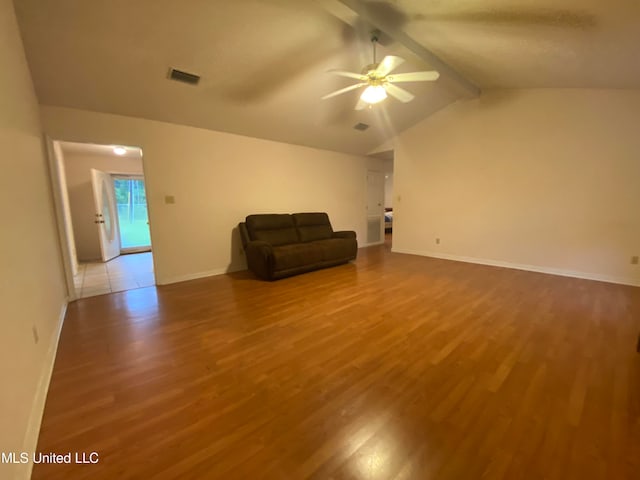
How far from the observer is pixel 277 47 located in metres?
2.94

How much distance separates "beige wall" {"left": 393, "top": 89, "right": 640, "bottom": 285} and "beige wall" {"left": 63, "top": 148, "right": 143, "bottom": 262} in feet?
22.0

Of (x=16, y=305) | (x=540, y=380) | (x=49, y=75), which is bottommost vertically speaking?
(x=540, y=380)

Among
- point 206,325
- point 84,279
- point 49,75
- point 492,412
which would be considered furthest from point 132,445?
point 84,279

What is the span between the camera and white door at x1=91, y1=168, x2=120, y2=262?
5.52m

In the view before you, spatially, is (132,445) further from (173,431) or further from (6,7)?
(6,7)

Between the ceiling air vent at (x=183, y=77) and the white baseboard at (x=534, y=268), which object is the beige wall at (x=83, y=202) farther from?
the white baseboard at (x=534, y=268)

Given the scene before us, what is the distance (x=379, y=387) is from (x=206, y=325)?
1724mm

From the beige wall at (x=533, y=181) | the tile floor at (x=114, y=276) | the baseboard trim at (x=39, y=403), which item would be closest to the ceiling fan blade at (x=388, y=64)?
the beige wall at (x=533, y=181)

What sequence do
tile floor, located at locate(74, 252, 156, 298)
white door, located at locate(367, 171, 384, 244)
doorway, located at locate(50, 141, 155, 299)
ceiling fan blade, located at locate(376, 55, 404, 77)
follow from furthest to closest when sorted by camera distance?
white door, located at locate(367, 171, 384, 244) → doorway, located at locate(50, 141, 155, 299) → tile floor, located at locate(74, 252, 156, 298) → ceiling fan blade, located at locate(376, 55, 404, 77)

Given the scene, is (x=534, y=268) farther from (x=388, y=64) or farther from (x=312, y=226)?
(x=388, y=64)

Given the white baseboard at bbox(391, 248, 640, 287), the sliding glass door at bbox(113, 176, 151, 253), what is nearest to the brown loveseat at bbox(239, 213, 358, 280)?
the white baseboard at bbox(391, 248, 640, 287)

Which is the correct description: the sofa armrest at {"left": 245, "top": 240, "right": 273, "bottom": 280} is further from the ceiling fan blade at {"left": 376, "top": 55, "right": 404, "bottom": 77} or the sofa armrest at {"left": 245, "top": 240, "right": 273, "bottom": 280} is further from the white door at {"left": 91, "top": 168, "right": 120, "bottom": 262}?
the white door at {"left": 91, "top": 168, "right": 120, "bottom": 262}

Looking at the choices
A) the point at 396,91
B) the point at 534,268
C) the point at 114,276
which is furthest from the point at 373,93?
the point at 114,276

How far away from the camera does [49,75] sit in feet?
9.14
